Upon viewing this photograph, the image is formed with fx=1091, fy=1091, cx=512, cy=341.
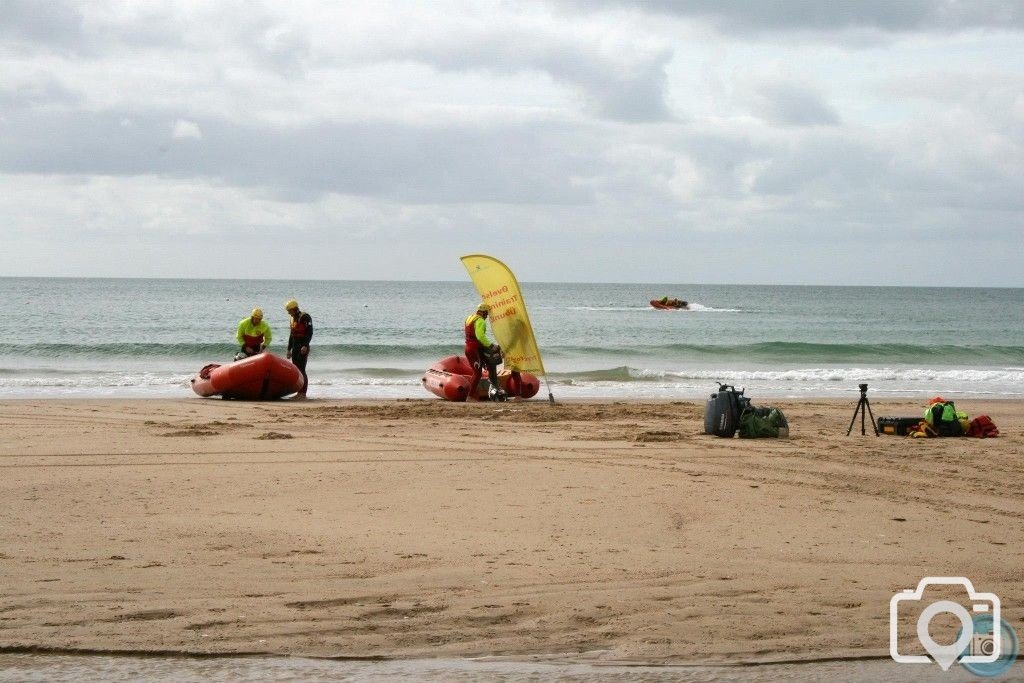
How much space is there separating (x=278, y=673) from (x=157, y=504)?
2.99 m

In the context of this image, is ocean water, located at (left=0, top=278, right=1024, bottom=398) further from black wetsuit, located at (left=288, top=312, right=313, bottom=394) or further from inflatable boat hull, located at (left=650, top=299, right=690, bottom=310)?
inflatable boat hull, located at (left=650, top=299, right=690, bottom=310)

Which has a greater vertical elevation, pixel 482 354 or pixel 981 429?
pixel 482 354

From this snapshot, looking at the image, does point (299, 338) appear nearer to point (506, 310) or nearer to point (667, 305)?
point (506, 310)

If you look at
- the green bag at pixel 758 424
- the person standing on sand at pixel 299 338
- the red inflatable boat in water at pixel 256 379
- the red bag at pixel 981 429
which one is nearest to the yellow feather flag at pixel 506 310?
the person standing on sand at pixel 299 338

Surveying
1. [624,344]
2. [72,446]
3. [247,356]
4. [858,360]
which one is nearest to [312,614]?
[72,446]

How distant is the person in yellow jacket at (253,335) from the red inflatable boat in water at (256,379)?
366 mm

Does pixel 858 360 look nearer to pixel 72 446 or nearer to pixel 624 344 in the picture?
pixel 624 344

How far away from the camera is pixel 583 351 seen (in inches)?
1182

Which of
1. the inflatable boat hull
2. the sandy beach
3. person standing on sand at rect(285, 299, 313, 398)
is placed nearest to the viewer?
the sandy beach

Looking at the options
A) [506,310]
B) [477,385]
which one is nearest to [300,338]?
[477,385]

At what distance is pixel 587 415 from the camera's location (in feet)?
41.5

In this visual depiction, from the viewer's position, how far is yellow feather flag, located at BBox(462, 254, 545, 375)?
45.8 ft

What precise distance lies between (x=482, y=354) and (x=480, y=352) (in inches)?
1.6

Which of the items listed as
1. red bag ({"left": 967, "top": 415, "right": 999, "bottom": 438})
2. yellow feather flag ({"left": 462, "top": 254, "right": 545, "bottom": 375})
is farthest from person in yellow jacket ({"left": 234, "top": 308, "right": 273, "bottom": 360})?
red bag ({"left": 967, "top": 415, "right": 999, "bottom": 438})
